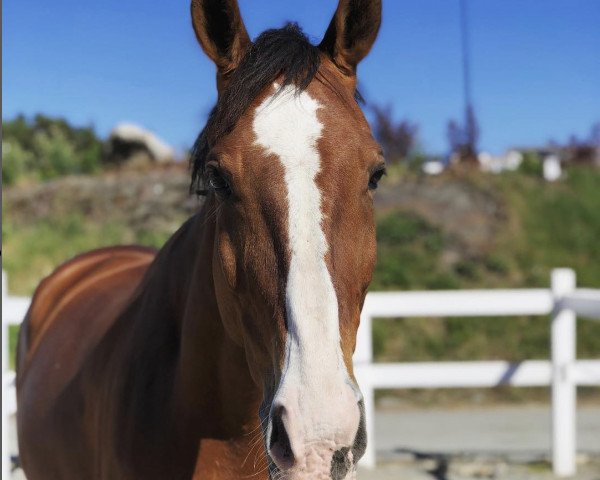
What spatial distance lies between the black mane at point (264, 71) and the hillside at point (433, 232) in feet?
29.7

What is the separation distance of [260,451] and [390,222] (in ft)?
36.9

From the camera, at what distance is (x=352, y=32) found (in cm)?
236

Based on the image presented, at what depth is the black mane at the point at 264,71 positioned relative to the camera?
6.91ft

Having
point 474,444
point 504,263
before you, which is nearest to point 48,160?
point 504,263

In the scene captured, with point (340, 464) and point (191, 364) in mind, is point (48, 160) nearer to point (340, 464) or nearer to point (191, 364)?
point (191, 364)

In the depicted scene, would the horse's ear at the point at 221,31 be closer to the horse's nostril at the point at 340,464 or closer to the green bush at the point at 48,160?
the horse's nostril at the point at 340,464

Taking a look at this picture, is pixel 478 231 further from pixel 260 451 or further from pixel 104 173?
pixel 260 451

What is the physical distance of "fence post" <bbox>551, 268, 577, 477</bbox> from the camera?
233 inches

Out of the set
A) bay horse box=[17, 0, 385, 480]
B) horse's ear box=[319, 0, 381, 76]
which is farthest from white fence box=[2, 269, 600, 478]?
horse's ear box=[319, 0, 381, 76]

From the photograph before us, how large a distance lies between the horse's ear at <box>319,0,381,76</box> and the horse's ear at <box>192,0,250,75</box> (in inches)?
10.4

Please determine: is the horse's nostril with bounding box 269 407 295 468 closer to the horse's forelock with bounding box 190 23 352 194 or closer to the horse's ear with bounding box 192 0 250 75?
the horse's forelock with bounding box 190 23 352 194

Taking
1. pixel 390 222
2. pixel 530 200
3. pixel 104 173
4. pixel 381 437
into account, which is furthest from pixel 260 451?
pixel 104 173

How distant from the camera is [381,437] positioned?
7887mm

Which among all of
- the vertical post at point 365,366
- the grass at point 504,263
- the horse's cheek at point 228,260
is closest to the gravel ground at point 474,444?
the vertical post at point 365,366
